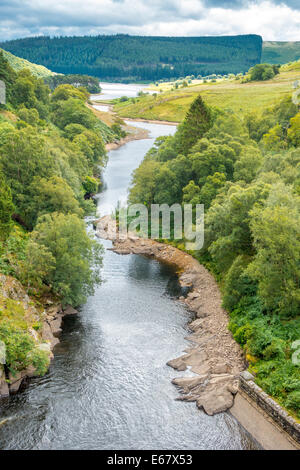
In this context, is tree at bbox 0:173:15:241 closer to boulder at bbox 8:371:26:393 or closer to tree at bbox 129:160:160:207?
boulder at bbox 8:371:26:393

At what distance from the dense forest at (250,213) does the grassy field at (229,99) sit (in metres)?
55.0

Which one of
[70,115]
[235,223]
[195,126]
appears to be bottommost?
[235,223]

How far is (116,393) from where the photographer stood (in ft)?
103

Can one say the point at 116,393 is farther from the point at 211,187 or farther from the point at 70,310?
the point at 211,187

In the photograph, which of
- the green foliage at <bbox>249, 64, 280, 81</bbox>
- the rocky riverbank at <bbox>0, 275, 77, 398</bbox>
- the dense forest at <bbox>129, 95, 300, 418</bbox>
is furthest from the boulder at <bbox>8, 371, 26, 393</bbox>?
the green foliage at <bbox>249, 64, 280, 81</bbox>

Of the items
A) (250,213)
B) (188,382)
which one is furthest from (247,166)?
(188,382)

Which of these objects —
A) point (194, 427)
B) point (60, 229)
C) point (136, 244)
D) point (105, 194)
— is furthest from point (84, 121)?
point (194, 427)

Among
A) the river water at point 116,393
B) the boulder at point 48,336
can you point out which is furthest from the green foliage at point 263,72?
the boulder at point 48,336

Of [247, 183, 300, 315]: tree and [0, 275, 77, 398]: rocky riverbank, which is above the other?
[247, 183, 300, 315]: tree

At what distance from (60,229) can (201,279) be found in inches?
777

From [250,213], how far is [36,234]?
23118mm

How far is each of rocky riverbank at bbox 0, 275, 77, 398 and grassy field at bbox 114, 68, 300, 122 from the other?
325 feet

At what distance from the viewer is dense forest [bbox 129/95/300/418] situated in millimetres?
33625

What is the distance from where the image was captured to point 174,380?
3325 centimetres
